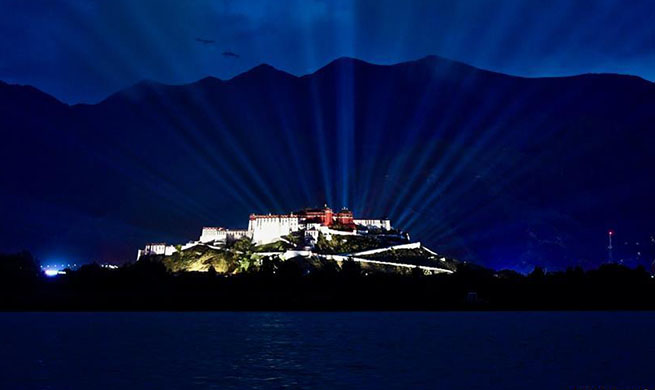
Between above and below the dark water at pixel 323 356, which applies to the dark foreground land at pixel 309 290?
above

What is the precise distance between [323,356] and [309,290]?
9374cm

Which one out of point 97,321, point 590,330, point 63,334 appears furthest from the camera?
point 97,321

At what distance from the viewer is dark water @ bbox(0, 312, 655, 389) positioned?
44250 millimetres

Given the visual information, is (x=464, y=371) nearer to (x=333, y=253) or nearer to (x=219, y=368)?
(x=219, y=368)

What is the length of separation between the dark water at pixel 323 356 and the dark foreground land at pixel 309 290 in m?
45.5

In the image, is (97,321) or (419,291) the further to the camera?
(419,291)

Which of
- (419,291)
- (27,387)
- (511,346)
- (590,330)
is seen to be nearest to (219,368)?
(27,387)

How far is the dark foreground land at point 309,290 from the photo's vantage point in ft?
487

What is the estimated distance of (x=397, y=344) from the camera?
71.9 meters

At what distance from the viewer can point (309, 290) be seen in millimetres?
153625

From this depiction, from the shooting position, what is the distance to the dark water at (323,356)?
44250 mm

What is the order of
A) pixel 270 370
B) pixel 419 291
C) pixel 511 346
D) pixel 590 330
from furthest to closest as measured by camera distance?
pixel 419 291
pixel 590 330
pixel 511 346
pixel 270 370

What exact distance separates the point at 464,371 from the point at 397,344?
21916 mm

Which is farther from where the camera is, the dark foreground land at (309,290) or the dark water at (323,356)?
the dark foreground land at (309,290)
